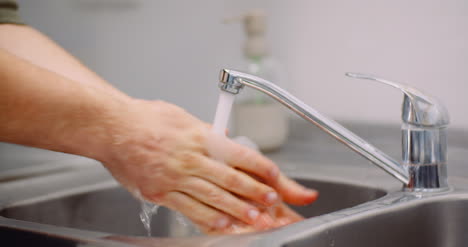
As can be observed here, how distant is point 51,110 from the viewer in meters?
0.55

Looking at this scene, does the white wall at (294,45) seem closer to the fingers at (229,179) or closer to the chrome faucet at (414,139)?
the chrome faucet at (414,139)

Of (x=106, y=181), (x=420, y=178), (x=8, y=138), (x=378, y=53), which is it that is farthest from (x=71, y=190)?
(x=378, y=53)

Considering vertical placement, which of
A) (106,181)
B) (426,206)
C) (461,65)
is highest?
(461,65)

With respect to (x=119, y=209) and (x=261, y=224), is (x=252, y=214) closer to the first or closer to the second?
(x=261, y=224)

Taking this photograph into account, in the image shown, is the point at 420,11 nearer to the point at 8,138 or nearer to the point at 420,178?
the point at 420,178

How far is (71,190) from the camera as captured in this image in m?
0.76

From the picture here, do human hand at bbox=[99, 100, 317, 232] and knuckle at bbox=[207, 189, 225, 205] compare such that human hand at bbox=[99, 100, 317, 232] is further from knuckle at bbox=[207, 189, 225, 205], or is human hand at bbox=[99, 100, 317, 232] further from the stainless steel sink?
the stainless steel sink

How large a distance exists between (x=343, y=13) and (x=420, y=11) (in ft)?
0.45

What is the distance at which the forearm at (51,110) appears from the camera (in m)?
0.53

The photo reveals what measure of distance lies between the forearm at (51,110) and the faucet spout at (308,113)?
0.11 metres

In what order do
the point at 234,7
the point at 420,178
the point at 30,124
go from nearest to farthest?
the point at 30,124 → the point at 420,178 → the point at 234,7

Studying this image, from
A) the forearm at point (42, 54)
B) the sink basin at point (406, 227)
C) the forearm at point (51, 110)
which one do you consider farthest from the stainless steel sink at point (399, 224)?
the forearm at point (42, 54)

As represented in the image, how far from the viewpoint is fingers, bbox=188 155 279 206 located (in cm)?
61

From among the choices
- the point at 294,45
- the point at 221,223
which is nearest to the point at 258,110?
the point at 294,45
